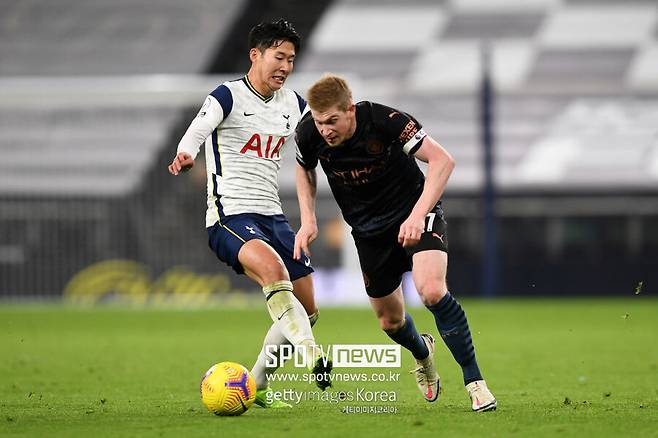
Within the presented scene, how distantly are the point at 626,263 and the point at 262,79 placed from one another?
12207 millimetres

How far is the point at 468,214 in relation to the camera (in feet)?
63.1

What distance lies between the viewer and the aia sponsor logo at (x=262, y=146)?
23.8ft

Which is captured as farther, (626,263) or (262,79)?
(626,263)

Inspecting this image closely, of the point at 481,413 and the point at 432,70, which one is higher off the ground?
the point at 432,70

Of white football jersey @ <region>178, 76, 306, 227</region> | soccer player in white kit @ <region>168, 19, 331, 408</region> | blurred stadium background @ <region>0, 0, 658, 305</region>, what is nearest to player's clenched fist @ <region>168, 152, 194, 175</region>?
soccer player in white kit @ <region>168, 19, 331, 408</region>

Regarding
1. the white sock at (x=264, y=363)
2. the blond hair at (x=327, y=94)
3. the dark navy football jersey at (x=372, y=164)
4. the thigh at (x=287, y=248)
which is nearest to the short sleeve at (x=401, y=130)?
the dark navy football jersey at (x=372, y=164)

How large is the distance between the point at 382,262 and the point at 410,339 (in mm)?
492

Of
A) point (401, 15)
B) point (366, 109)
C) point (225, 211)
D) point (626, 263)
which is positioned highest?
point (401, 15)

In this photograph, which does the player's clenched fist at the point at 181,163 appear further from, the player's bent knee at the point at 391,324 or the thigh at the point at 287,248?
the player's bent knee at the point at 391,324

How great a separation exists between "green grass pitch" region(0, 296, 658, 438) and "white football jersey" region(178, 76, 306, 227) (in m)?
1.11

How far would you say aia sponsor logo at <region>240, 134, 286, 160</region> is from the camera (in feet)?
23.8

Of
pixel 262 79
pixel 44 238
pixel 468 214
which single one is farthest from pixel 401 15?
pixel 262 79

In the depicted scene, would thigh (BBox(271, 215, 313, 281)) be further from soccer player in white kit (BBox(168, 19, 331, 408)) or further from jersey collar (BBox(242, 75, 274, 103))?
jersey collar (BBox(242, 75, 274, 103))

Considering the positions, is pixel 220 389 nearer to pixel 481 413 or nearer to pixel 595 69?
pixel 481 413
